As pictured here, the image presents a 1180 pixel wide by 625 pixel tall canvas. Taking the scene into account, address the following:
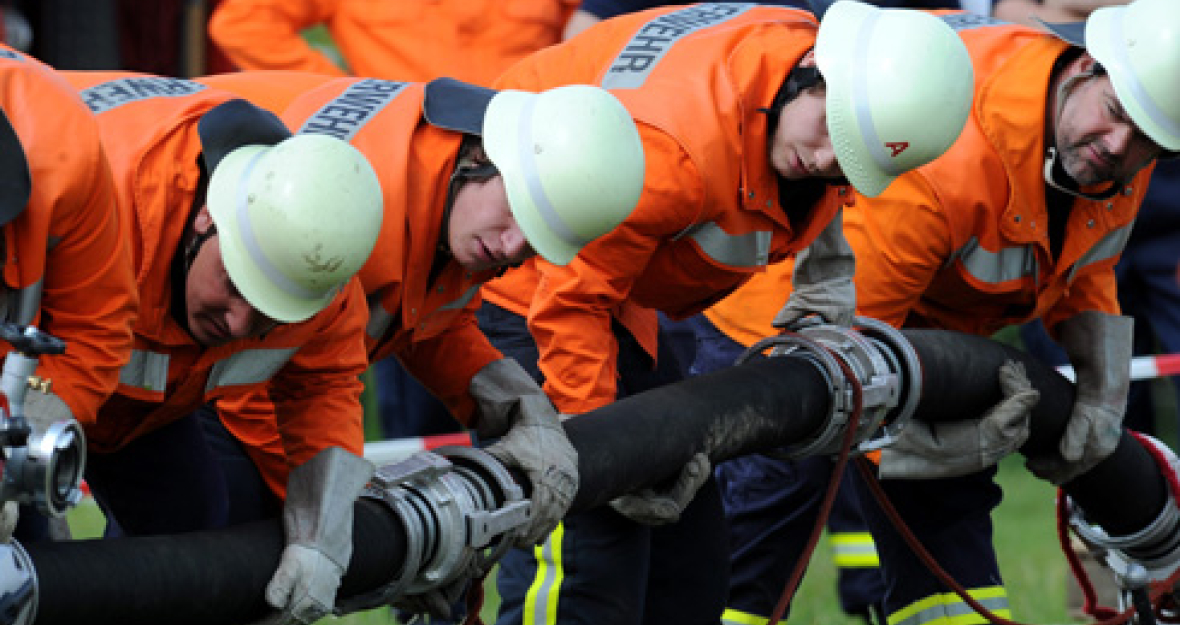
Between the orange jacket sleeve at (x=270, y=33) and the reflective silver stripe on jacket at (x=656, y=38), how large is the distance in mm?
1897

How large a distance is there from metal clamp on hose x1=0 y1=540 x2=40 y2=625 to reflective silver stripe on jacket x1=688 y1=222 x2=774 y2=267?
188cm

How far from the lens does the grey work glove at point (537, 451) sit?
4.48 meters

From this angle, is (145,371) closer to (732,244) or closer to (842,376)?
(732,244)

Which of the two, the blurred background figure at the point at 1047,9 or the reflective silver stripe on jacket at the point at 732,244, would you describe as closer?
the reflective silver stripe on jacket at the point at 732,244

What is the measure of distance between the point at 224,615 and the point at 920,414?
227 cm

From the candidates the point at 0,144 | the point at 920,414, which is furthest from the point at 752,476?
Answer: the point at 0,144

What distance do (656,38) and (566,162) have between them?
91 cm

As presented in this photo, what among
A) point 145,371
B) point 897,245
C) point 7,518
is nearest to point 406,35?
point 897,245

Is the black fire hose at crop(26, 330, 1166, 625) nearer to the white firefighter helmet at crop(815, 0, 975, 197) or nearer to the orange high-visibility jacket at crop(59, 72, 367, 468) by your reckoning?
the orange high-visibility jacket at crop(59, 72, 367, 468)

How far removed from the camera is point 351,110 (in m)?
4.53

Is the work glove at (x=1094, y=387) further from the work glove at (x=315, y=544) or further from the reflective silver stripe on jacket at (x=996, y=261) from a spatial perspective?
the work glove at (x=315, y=544)

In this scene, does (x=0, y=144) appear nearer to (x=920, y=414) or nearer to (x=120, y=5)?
(x=920, y=414)

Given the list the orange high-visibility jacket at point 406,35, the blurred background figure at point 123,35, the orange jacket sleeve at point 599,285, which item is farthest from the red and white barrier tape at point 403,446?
the blurred background figure at point 123,35

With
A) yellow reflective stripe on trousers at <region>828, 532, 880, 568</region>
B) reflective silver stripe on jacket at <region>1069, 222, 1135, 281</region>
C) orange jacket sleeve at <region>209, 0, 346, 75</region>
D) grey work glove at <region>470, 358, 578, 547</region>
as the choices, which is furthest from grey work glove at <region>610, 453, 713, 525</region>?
orange jacket sleeve at <region>209, 0, 346, 75</region>
